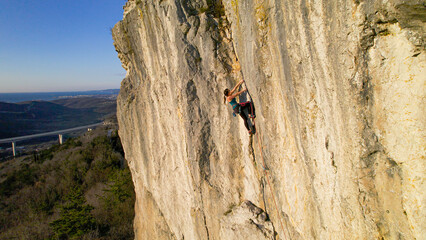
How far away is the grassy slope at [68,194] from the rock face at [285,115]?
28.2ft

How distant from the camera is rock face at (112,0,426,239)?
219 cm

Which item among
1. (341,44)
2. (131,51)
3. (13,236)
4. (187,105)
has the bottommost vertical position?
(13,236)

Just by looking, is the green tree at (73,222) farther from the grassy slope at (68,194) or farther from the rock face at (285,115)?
the rock face at (285,115)

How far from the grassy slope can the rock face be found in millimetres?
8587

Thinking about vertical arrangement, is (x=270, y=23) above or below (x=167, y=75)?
above

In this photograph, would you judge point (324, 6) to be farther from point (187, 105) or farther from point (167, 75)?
point (167, 75)

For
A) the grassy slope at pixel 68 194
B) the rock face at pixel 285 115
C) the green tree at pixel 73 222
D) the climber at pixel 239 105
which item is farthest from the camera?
the grassy slope at pixel 68 194

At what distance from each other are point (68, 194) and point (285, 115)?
18.0 metres

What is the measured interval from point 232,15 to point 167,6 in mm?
1665

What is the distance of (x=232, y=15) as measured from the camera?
15.3 ft

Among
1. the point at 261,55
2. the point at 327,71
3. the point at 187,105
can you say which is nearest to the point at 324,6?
the point at 327,71

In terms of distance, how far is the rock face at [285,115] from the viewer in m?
2.19

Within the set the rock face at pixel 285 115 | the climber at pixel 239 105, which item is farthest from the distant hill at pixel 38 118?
the climber at pixel 239 105

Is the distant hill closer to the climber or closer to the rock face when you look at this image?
the rock face
